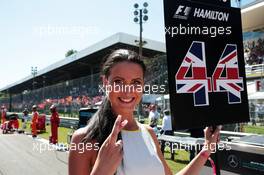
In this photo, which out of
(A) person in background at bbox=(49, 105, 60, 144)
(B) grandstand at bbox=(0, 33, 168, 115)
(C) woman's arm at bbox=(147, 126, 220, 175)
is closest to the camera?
(C) woman's arm at bbox=(147, 126, 220, 175)

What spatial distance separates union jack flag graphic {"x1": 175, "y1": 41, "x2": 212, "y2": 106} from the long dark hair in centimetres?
42

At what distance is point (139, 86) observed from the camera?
1.71m

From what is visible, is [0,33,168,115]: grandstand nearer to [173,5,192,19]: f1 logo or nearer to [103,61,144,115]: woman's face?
[173,5,192,19]: f1 logo

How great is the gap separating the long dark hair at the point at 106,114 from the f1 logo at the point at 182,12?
53cm

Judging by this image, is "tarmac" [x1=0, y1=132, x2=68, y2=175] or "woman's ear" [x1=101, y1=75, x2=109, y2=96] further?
"tarmac" [x1=0, y1=132, x2=68, y2=175]

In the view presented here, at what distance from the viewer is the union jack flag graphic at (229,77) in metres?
2.35

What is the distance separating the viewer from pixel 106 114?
5.78 ft

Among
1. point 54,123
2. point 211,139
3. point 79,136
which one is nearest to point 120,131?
point 79,136

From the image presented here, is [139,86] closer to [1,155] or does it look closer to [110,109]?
[110,109]

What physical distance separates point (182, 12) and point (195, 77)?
0.45 meters

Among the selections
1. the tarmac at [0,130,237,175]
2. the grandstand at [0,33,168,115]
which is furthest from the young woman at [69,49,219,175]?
the grandstand at [0,33,168,115]

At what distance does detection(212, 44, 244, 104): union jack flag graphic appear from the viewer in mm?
2350

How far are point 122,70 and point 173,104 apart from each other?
22.3 inches

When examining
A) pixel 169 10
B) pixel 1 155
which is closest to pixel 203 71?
pixel 169 10
